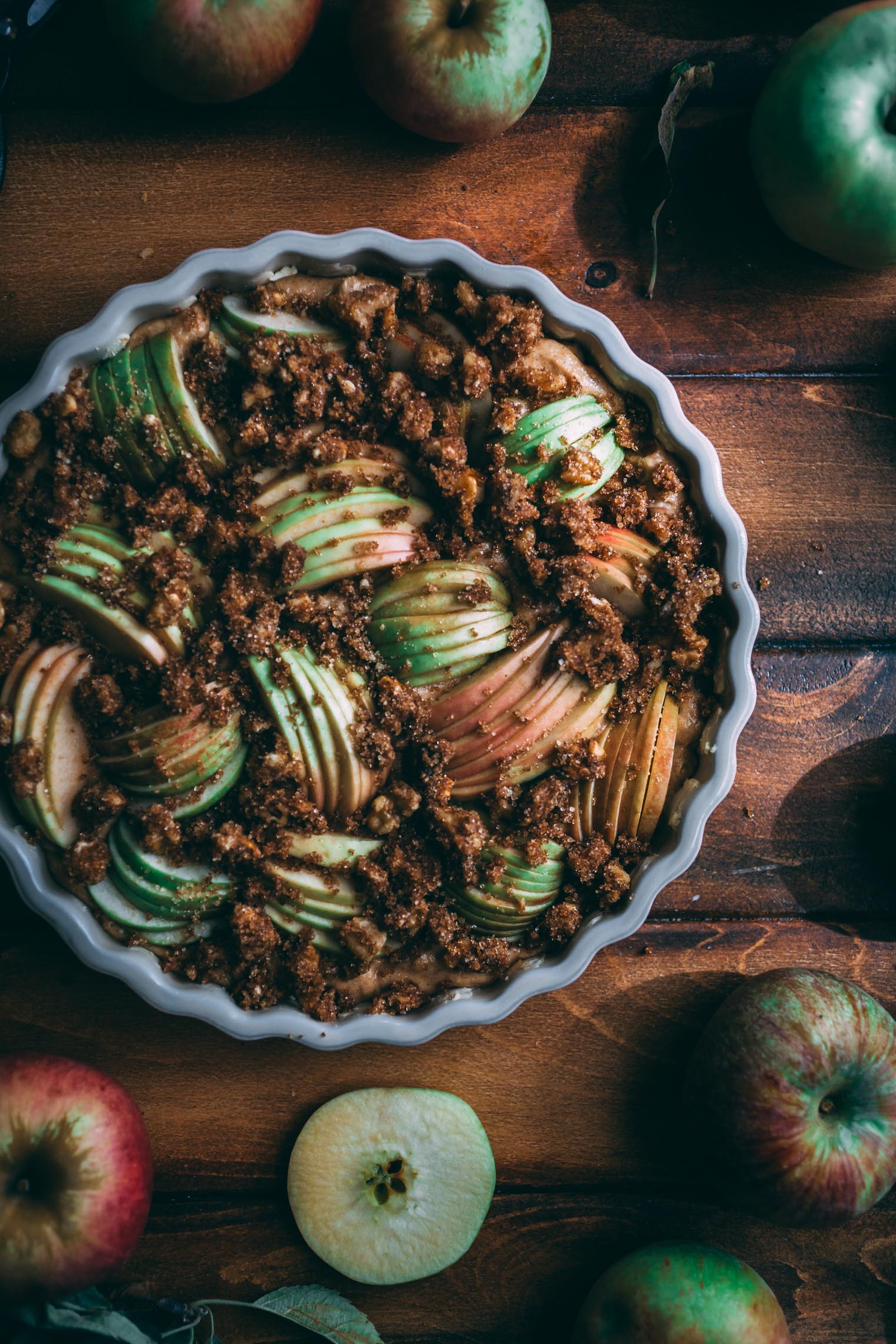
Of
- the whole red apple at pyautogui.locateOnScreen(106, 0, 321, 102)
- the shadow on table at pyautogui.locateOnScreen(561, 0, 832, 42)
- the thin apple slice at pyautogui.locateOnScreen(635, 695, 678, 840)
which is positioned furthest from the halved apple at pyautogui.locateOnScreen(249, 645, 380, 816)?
the shadow on table at pyautogui.locateOnScreen(561, 0, 832, 42)

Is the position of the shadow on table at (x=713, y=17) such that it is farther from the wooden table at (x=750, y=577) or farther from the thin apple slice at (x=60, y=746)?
the thin apple slice at (x=60, y=746)

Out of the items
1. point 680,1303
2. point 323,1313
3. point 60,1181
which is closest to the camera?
point 60,1181

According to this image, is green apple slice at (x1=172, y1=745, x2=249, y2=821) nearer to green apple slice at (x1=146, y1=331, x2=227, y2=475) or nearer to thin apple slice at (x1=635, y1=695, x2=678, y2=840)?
green apple slice at (x1=146, y1=331, x2=227, y2=475)

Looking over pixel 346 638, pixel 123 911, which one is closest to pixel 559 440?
pixel 346 638

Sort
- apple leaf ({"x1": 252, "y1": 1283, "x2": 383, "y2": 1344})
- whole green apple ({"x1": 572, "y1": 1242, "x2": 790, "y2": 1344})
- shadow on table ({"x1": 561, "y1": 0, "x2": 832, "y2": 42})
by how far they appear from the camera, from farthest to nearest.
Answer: shadow on table ({"x1": 561, "y1": 0, "x2": 832, "y2": 42}) → apple leaf ({"x1": 252, "y1": 1283, "x2": 383, "y2": 1344}) → whole green apple ({"x1": 572, "y1": 1242, "x2": 790, "y2": 1344})

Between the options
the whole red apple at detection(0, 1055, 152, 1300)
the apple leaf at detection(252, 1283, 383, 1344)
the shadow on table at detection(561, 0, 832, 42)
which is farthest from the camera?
the shadow on table at detection(561, 0, 832, 42)

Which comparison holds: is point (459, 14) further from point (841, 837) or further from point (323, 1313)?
point (323, 1313)
